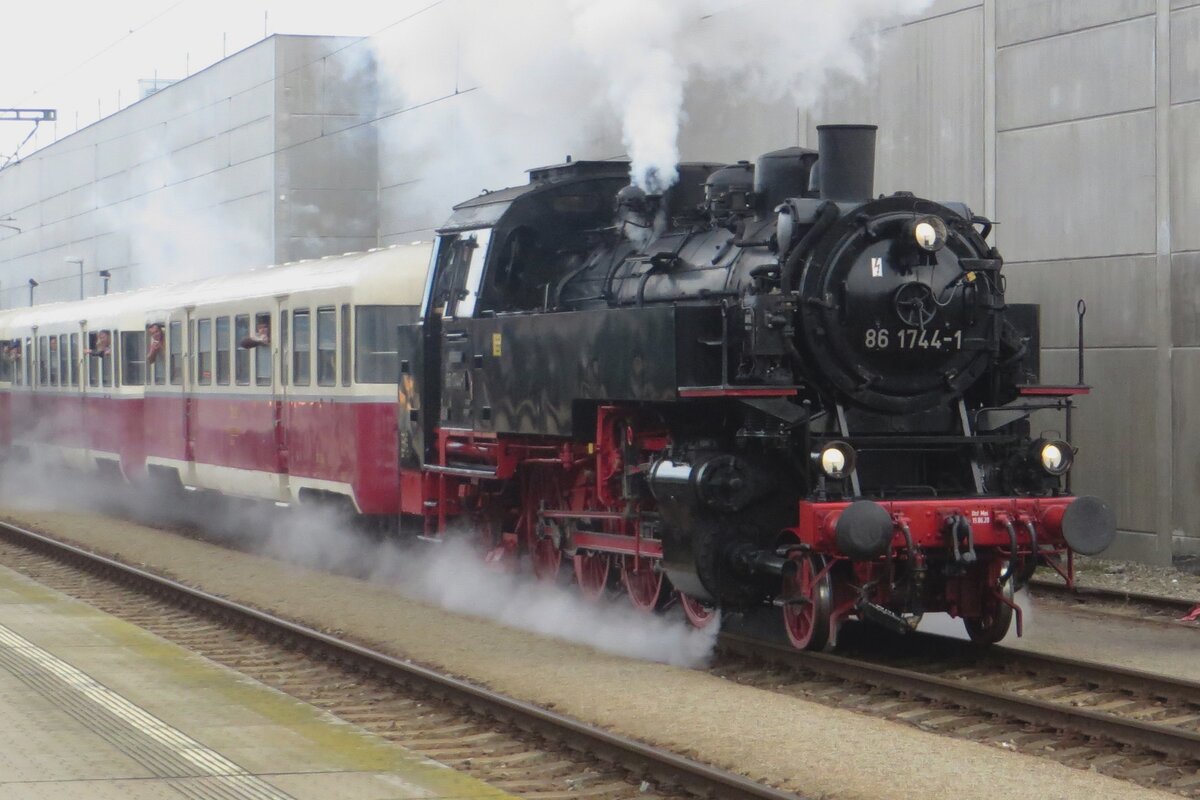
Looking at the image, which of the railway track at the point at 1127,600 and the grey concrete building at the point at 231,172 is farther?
the grey concrete building at the point at 231,172

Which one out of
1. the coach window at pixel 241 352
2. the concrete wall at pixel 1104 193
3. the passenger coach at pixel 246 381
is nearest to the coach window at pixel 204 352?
the passenger coach at pixel 246 381

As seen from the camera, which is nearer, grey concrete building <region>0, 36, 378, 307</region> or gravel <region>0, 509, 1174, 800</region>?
gravel <region>0, 509, 1174, 800</region>

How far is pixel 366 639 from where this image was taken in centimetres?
1084

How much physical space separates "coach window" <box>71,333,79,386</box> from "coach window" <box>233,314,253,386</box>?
752 cm

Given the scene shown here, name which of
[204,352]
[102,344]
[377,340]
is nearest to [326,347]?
[377,340]

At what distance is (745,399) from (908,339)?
1.04 meters

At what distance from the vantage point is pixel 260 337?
1694 centimetres

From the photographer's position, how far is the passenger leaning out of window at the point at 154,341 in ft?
66.7

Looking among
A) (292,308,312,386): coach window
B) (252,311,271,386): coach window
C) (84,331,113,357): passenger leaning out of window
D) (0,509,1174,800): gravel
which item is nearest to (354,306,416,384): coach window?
(292,308,312,386): coach window

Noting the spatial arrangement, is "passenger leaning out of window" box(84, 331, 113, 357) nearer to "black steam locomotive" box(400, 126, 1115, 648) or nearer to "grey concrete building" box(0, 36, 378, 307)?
"grey concrete building" box(0, 36, 378, 307)

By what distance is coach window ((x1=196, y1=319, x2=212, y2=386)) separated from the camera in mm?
18703

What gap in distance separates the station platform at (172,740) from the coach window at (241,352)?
7.54 metres

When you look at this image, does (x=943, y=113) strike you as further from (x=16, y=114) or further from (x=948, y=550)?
(x=16, y=114)

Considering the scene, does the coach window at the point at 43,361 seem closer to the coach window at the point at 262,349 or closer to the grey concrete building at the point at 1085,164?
the grey concrete building at the point at 1085,164
